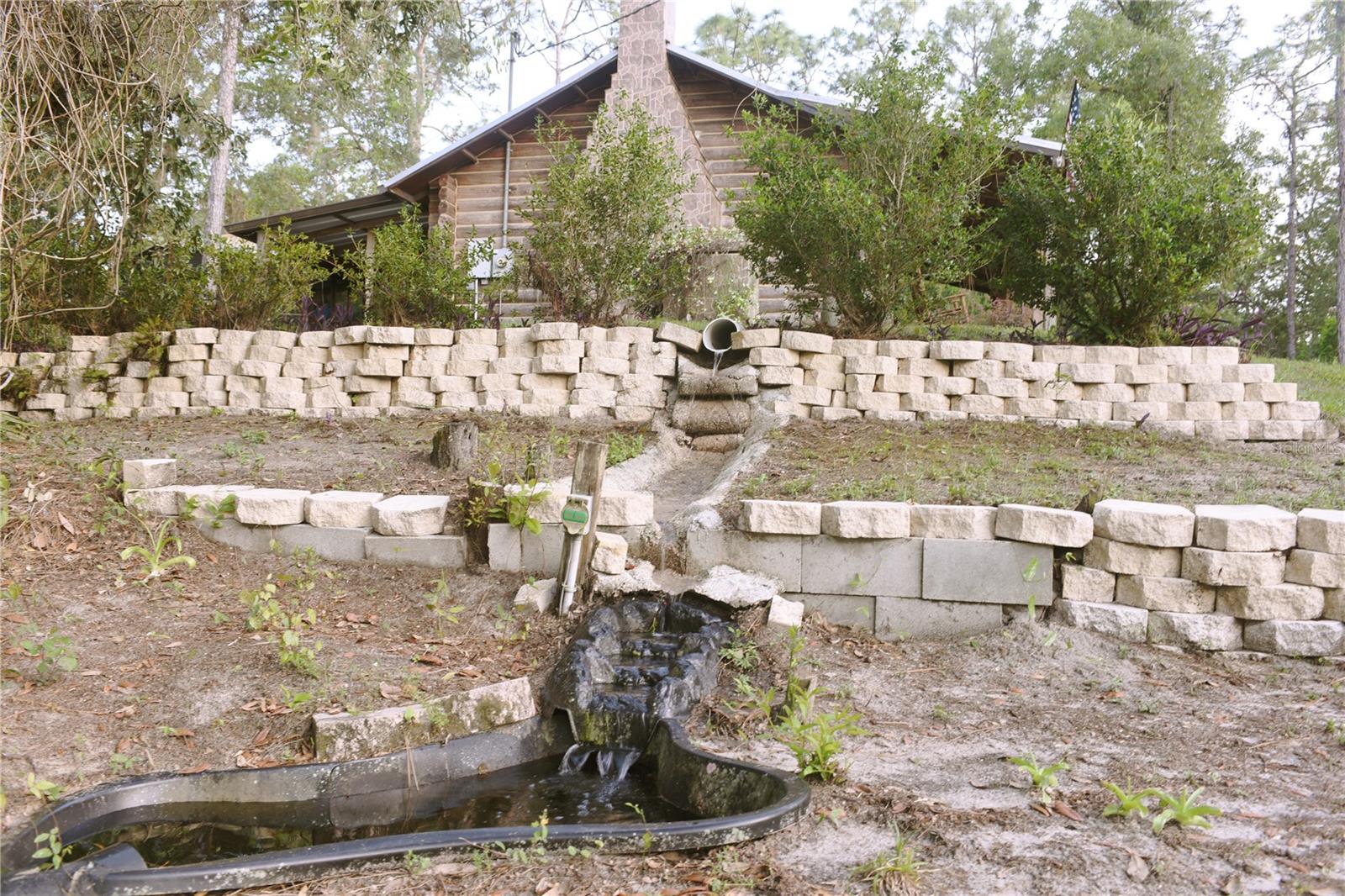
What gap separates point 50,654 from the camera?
380 centimetres

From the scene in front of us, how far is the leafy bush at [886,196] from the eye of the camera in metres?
8.36

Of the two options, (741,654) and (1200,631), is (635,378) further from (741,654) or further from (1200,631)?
(1200,631)

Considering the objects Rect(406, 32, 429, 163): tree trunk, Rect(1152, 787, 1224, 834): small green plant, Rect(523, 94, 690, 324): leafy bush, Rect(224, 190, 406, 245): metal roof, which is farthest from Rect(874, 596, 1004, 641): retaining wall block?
Rect(406, 32, 429, 163): tree trunk

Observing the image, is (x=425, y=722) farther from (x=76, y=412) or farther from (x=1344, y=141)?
(x=1344, y=141)

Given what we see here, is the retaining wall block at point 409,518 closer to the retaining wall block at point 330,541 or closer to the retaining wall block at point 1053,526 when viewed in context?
the retaining wall block at point 330,541

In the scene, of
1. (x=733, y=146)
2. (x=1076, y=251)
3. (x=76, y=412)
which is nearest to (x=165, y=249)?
(x=76, y=412)

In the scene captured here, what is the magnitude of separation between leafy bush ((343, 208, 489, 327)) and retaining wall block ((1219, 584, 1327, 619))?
7.52m

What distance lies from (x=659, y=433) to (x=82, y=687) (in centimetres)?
521

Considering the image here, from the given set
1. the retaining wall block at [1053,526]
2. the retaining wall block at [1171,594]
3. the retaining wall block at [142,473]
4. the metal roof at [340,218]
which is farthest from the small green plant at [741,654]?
the metal roof at [340,218]

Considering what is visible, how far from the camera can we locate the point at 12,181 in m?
6.51

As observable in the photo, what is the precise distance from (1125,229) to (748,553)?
5.33 meters

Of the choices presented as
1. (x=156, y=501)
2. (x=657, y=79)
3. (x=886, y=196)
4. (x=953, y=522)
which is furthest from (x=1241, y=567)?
(x=657, y=79)

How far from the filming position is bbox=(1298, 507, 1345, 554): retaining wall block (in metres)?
4.49

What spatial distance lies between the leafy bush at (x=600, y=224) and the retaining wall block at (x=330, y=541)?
15.1ft
